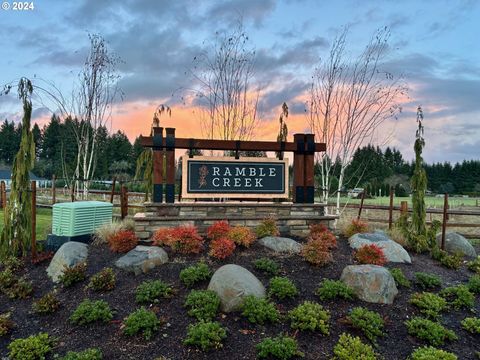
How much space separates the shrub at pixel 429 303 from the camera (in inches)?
215

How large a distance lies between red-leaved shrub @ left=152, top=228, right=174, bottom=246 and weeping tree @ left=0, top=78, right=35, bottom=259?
9.53ft

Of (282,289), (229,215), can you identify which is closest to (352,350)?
(282,289)

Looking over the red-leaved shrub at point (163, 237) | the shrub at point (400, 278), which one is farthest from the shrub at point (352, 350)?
the red-leaved shrub at point (163, 237)

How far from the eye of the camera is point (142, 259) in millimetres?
6434

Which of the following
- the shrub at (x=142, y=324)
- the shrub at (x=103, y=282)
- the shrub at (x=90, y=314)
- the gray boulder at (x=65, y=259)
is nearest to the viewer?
the shrub at (x=142, y=324)

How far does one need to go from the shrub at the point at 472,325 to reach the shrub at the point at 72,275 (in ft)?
19.5

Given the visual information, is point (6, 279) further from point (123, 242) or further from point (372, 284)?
point (372, 284)

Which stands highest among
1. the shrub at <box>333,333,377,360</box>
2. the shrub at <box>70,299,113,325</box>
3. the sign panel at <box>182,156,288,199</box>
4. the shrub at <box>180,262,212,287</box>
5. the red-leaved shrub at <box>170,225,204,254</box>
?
the sign panel at <box>182,156,288,199</box>

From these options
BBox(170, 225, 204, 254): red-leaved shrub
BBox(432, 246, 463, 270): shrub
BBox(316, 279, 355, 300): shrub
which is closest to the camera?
BBox(316, 279, 355, 300): shrub

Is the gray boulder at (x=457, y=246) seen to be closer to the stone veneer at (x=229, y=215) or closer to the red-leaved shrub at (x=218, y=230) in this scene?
the stone veneer at (x=229, y=215)

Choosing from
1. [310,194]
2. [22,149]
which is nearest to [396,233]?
[310,194]

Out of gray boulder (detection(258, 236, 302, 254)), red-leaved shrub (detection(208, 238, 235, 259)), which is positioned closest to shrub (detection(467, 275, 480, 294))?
gray boulder (detection(258, 236, 302, 254))

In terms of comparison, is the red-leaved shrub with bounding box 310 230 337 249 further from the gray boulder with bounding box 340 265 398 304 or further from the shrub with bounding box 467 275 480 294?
the shrub with bounding box 467 275 480 294

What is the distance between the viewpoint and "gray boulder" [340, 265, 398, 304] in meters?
5.70
